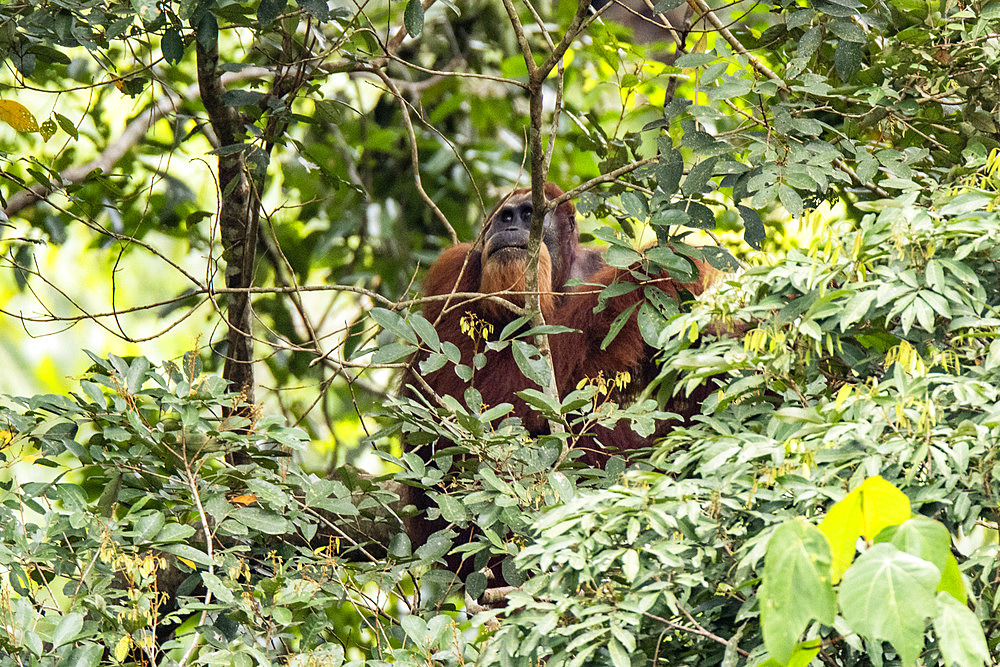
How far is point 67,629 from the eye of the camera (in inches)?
74.7

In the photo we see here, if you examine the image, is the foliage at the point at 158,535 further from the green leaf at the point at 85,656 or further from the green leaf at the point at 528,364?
the green leaf at the point at 528,364

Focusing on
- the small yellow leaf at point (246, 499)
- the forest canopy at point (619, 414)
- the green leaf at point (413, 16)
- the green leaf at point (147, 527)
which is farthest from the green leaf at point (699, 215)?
the green leaf at point (147, 527)

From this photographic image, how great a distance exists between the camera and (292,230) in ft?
15.2

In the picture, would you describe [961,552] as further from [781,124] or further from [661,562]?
[781,124]

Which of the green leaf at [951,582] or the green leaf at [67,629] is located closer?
the green leaf at [951,582]

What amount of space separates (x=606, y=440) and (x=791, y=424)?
1.92 metres

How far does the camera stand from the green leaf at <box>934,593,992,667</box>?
976 mm

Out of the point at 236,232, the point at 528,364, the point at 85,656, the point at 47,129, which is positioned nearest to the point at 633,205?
the point at 528,364

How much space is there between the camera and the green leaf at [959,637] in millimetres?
976

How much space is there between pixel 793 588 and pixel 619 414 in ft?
3.95

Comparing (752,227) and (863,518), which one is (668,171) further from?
(863,518)

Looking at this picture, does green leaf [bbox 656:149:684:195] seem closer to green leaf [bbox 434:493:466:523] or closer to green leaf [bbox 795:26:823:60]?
green leaf [bbox 795:26:823:60]

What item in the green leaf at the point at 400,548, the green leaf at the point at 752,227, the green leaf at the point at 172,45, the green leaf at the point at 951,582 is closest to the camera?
the green leaf at the point at 951,582

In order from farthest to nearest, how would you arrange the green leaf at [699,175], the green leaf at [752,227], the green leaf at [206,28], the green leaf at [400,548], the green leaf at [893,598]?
the green leaf at [206,28] → the green leaf at [400,548] → the green leaf at [752,227] → the green leaf at [699,175] → the green leaf at [893,598]
